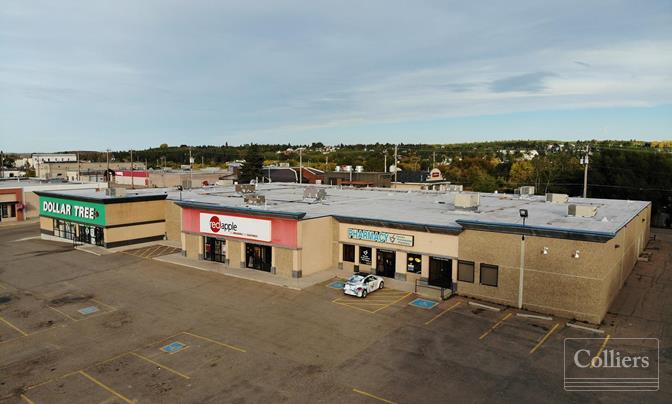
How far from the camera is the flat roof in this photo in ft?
101

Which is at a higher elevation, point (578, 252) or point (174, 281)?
point (578, 252)

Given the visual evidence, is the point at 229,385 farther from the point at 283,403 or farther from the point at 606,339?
the point at 606,339

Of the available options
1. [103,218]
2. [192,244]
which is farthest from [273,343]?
[103,218]

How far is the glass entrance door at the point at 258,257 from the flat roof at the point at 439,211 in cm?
319

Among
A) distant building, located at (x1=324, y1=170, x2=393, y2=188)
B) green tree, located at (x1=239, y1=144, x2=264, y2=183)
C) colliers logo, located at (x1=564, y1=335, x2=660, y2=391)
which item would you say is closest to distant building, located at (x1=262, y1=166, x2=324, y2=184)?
green tree, located at (x1=239, y1=144, x2=264, y2=183)

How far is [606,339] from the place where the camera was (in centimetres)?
2562

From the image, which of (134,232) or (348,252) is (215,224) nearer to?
(348,252)

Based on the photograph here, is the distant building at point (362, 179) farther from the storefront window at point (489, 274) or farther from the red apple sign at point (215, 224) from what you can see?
the storefront window at point (489, 274)

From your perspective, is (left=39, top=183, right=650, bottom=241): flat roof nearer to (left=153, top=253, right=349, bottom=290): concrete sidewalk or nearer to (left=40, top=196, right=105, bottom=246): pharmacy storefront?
(left=40, top=196, right=105, bottom=246): pharmacy storefront

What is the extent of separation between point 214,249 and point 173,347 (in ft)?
64.5

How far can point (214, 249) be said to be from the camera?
43.2 metres

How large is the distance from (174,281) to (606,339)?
30132 millimetres

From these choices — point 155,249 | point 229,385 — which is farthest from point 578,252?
point 155,249

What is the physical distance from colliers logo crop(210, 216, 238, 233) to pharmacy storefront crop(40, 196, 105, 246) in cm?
1539
